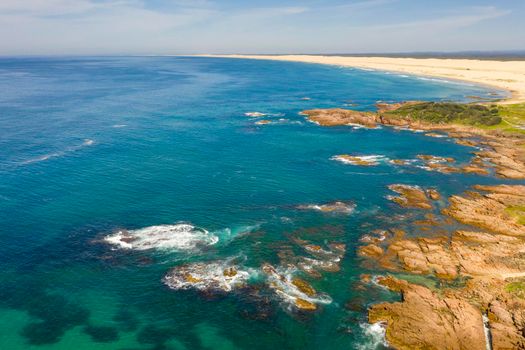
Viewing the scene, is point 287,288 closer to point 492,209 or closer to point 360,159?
point 492,209

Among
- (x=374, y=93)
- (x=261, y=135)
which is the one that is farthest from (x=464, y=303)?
(x=374, y=93)

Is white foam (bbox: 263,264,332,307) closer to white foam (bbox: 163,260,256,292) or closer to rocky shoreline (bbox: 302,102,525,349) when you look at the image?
white foam (bbox: 163,260,256,292)

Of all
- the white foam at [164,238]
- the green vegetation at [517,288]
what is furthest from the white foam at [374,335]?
the white foam at [164,238]

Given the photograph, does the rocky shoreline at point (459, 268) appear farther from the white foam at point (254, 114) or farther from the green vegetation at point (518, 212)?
the white foam at point (254, 114)

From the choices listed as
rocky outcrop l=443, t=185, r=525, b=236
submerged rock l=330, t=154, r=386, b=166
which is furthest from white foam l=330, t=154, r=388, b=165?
rocky outcrop l=443, t=185, r=525, b=236

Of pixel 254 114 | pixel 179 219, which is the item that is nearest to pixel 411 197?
pixel 179 219

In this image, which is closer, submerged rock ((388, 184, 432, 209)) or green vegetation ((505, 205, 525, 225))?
green vegetation ((505, 205, 525, 225))
